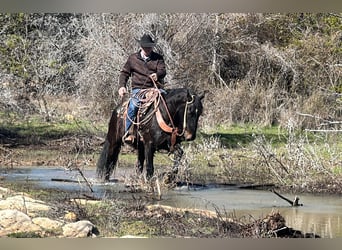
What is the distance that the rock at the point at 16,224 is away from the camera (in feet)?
27.6

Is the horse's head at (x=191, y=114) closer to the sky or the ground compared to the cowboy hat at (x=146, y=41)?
closer to the ground

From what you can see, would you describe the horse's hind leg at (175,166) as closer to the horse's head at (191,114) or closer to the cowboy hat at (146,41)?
the horse's head at (191,114)

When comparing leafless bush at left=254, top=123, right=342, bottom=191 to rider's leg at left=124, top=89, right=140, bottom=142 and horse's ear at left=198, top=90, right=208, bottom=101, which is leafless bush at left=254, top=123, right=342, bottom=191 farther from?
rider's leg at left=124, top=89, right=140, bottom=142

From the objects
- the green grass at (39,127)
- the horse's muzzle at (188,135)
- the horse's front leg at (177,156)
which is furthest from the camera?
the green grass at (39,127)

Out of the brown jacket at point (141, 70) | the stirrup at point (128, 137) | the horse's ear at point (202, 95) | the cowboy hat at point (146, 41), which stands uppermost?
the cowboy hat at point (146, 41)

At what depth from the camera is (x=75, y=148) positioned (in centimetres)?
977

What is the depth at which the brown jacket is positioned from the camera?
9367 millimetres

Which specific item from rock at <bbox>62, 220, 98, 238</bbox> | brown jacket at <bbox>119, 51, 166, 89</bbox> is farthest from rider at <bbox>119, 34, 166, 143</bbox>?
rock at <bbox>62, 220, 98, 238</bbox>

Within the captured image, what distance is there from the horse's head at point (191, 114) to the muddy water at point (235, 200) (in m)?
0.60

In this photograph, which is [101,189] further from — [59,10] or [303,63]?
[303,63]

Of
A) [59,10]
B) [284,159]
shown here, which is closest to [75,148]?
[59,10]

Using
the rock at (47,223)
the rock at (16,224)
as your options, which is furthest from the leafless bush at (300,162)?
the rock at (16,224)

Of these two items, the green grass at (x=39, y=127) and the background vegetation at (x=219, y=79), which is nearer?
the background vegetation at (x=219, y=79)

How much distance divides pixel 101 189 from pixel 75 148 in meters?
0.69
